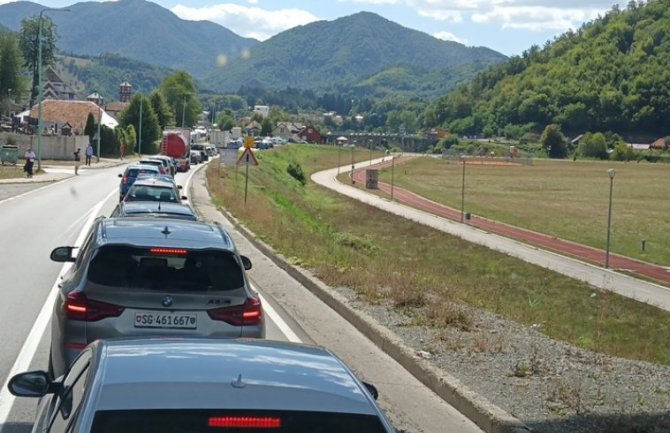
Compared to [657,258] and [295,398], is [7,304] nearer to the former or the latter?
[295,398]

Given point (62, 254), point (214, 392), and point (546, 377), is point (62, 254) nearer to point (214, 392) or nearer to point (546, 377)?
point (546, 377)

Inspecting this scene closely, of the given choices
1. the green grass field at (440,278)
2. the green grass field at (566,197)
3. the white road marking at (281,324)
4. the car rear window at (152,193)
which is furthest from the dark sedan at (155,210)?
the green grass field at (566,197)

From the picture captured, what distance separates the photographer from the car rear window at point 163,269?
884 cm

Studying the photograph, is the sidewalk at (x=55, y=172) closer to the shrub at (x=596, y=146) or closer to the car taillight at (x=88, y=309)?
the car taillight at (x=88, y=309)

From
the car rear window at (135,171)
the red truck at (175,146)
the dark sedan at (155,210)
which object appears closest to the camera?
the dark sedan at (155,210)

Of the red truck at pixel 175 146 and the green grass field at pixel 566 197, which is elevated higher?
the red truck at pixel 175 146

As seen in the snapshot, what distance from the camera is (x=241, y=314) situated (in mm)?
8867

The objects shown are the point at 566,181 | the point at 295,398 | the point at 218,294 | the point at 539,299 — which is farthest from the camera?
the point at 566,181

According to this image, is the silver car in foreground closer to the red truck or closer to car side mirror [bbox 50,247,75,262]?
car side mirror [bbox 50,247,75,262]

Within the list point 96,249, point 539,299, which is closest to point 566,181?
point 539,299

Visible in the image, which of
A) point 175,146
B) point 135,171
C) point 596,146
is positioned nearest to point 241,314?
point 135,171

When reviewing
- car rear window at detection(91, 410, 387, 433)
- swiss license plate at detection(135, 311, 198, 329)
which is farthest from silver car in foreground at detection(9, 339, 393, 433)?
swiss license plate at detection(135, 311, 198, 329)

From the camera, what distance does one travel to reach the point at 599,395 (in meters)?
10.2

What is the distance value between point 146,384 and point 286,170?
330 feet
